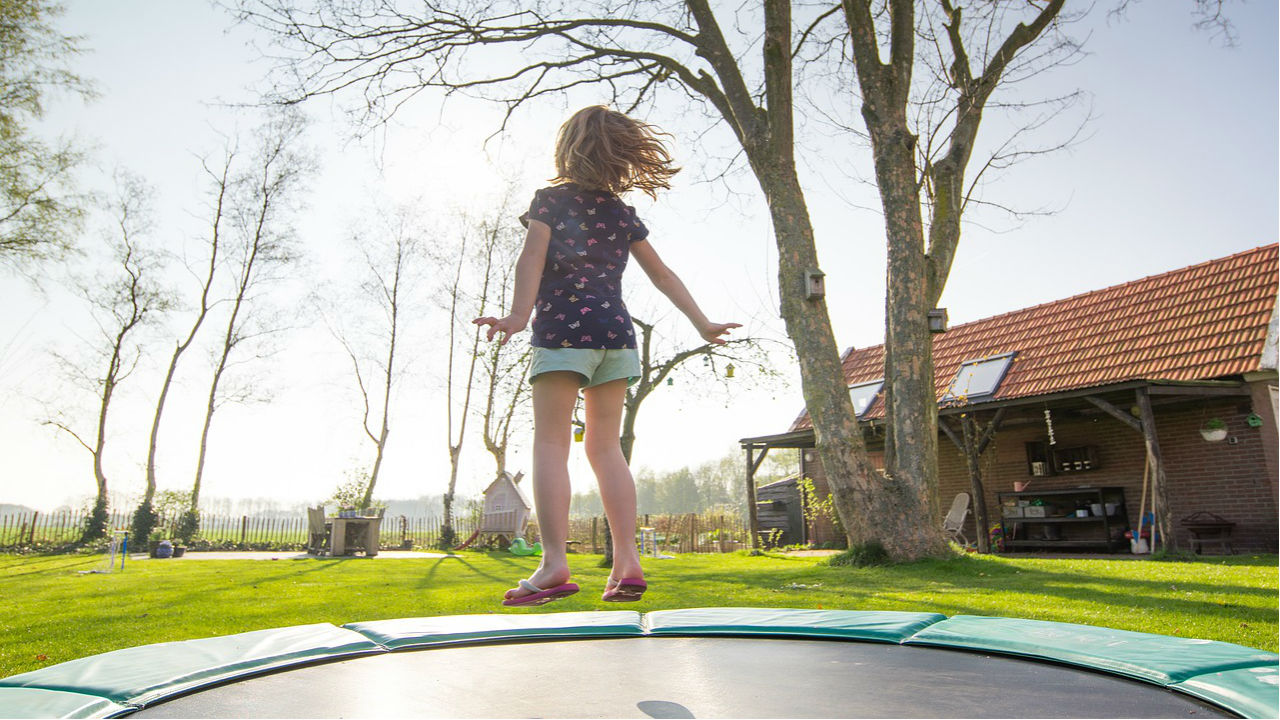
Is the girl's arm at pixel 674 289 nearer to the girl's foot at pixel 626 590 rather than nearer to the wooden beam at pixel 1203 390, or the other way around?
the girl's foot at pixel 626 590

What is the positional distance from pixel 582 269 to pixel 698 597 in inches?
140

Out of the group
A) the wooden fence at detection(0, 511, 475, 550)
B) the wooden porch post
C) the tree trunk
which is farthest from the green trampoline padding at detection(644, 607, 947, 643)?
the wooden fence at detection(0, 511, 475, 550)

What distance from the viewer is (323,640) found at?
2297 millimetres

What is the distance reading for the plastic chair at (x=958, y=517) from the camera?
10102 mm

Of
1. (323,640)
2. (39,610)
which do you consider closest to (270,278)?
(39,610)

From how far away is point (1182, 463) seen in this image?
845 centimetres

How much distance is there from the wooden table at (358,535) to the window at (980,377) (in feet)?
27.6

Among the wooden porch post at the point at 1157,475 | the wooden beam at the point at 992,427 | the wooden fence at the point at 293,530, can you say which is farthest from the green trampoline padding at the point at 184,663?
the wooden fence at the point at 293,530

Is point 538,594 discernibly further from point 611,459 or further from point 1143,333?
point 1143,333

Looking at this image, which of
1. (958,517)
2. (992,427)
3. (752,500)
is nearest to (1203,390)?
(992,427)

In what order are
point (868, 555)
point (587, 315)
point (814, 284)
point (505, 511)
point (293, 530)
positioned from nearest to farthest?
point (587, 315) < point (814, 284) < point (868, 555) < point (505, 511) < point (293, 530)

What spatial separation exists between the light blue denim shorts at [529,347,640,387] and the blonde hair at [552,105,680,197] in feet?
1.35

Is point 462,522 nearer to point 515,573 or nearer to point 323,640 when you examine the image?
point 515,573

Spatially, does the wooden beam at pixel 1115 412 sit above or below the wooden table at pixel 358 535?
above
